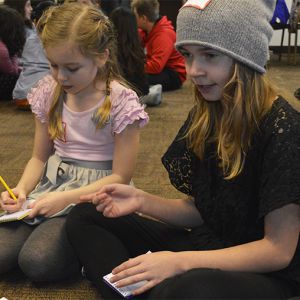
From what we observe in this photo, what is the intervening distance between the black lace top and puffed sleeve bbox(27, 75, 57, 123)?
0.45m

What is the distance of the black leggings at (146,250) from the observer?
0.80m

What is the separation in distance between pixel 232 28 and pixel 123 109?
488 mm

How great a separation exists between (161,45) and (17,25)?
3.31ft

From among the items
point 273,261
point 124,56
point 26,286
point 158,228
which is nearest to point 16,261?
point 26,286

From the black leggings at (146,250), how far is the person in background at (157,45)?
2.52 m

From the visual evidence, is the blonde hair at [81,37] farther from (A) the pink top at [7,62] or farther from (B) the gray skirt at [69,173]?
(A) the pink top at [7,62]

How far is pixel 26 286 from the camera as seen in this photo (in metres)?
1.22

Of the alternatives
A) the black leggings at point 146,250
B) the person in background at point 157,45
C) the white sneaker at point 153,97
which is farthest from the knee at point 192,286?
the person in background at point 157,45

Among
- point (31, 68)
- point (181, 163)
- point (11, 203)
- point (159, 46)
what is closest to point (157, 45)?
point (159, 46)

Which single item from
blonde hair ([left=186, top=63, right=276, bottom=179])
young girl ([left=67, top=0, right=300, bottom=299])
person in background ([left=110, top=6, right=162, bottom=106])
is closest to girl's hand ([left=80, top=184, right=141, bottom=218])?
young girl ([left=67, top=0, right=300, bottom=299])

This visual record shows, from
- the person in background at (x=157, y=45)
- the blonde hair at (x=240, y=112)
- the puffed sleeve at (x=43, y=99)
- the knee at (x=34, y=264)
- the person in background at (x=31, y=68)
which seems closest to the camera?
the blonde hair at (x=240, y=112)

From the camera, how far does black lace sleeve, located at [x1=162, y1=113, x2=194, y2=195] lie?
42.4 inches

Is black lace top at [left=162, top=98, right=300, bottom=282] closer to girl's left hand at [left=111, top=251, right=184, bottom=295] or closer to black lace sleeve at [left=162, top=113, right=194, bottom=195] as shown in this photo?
black lace sleeve at [left=162, top=113, right=194, bottom=195]

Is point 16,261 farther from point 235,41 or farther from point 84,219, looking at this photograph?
point 235,41
